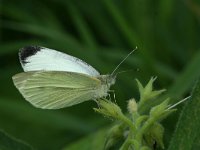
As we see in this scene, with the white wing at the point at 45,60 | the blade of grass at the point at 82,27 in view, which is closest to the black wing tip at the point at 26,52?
the white wing at the point at 45,60

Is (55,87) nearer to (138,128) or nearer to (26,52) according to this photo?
(26,52)

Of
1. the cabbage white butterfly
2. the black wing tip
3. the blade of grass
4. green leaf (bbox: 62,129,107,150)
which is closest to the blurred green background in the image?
the blade of grass

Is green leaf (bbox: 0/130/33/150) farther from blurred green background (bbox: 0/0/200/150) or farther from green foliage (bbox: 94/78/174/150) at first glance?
blurred green background (bbox: 0/0/200/150)

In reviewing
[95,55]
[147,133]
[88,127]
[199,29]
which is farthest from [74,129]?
[147,133]

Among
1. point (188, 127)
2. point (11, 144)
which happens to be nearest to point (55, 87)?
point (11, 144)

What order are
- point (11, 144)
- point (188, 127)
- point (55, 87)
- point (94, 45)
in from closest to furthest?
point (188, 127), point (11, 144), point (55, 87), point (94, 45)

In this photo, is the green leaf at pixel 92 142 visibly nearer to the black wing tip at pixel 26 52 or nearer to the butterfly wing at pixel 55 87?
the butterfly wing at pixel 55 87
